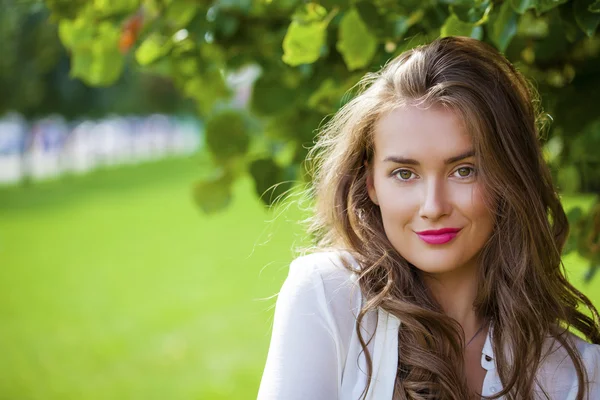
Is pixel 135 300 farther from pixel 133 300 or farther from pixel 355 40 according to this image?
pixel 355 40

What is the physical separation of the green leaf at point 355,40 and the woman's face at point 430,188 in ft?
1.51

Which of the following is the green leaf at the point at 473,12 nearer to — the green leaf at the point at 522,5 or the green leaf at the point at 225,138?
the green leaf at the point at 522,5

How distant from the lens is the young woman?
1909 millimetres

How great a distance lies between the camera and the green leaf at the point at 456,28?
212 centimetres

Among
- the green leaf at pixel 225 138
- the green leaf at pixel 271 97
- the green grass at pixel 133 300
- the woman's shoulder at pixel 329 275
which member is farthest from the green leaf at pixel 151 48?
the woman's shoulder at pixel 329 275

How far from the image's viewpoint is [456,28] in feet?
6.99

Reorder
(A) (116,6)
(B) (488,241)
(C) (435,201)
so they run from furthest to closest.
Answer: (A) (116,6) < (B) (488,241) < (C) (435,201)

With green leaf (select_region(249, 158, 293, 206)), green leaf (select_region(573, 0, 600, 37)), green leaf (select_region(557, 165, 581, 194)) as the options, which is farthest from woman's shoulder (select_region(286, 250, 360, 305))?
green leaf (select_region(557, 165, 581, 194))

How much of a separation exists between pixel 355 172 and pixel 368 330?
0.38 m

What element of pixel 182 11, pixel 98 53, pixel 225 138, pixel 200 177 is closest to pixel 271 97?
pixel 225 138

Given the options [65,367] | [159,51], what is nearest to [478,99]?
[159,51]

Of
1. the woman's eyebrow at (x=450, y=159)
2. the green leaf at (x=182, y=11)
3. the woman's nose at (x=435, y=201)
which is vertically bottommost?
the woman's nose at (x=435, y=201)

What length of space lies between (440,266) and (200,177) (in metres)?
9.36

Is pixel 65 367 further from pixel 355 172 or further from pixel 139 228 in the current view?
pixel 139 228
